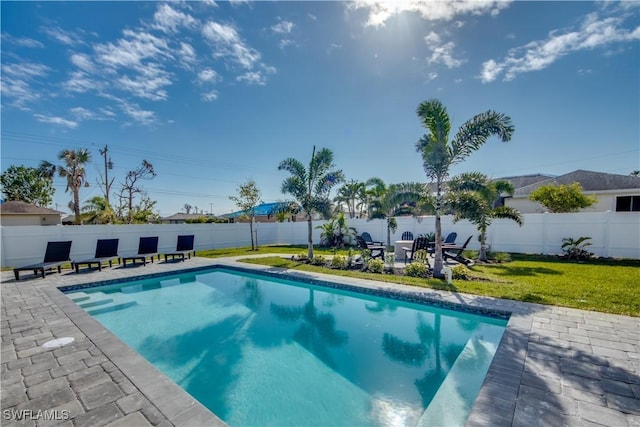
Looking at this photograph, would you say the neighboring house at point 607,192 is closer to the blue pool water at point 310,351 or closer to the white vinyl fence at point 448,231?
the white vinyl fence at point 448,231

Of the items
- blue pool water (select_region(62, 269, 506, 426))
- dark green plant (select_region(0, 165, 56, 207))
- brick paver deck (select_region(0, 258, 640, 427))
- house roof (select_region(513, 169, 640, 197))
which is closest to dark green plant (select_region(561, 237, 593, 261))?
house roof (select_region(513, 169, 640, 197))

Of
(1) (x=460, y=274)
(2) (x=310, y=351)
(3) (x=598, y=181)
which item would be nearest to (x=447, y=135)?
(1) (x=460, y=274)

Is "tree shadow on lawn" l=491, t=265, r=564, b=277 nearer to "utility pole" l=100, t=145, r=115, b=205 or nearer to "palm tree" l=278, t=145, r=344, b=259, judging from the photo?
"palm tree" l=278, t=145, r=344, b=259

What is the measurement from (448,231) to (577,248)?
5701 mm

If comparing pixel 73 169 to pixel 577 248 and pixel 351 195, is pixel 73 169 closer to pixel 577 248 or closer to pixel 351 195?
pixel 351 195

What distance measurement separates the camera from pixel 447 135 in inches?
340

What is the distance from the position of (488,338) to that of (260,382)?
13.9 ft

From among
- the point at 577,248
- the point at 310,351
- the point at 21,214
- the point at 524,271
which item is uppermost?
the point at 21,214

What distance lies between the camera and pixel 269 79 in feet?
39.9

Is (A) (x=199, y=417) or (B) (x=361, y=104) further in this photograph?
(B) (x=361, y=104)

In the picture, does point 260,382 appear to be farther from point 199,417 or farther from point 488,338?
point 488,338

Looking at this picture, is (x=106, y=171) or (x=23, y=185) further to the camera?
(x=23, y=185)

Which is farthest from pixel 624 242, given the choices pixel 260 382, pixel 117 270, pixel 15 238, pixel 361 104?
pixel 15 238

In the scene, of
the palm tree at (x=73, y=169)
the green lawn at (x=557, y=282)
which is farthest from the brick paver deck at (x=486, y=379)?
the palm tree at (x=73, y=169)
